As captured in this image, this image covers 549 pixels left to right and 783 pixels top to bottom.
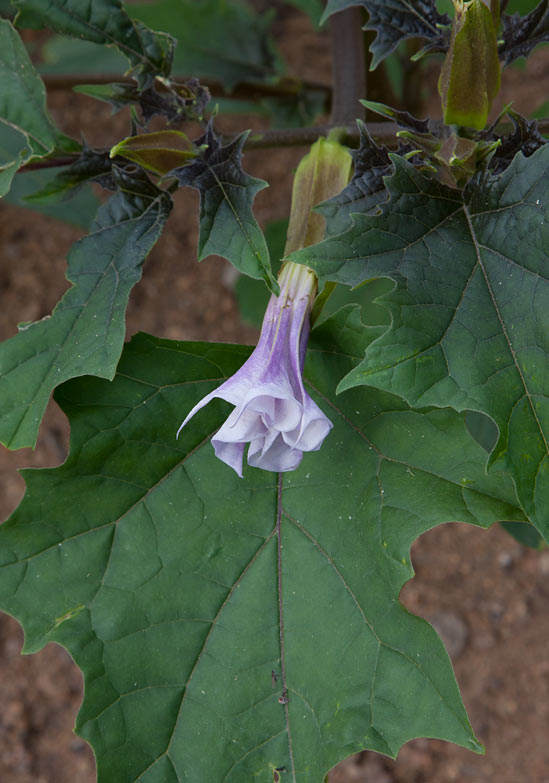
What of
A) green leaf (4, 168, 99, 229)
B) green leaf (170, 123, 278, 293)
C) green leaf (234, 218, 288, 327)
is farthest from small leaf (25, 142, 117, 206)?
green leaf (234, 218, 288, 327)

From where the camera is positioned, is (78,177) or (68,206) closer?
(78,177)

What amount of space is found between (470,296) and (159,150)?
15.5 inches

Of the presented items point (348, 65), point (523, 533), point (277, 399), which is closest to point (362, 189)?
point (277, 399)

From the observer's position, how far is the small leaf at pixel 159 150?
91 centimetres

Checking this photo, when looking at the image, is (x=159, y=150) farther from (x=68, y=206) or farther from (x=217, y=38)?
(x=217, y=38)

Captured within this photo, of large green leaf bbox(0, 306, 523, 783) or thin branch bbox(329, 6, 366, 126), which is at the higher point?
thin branch bbox(329, 6, 366, 126)

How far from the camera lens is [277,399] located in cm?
82

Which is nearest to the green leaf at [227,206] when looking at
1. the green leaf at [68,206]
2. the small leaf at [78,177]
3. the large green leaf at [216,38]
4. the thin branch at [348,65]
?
the small leaf at [78,177]

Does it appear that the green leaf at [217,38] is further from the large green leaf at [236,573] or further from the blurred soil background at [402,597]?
the large green leaf at [236,573]

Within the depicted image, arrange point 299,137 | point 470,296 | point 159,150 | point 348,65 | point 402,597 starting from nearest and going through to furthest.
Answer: point 470,296, point 159,150, point 299,137, point 348,65, point 402,597

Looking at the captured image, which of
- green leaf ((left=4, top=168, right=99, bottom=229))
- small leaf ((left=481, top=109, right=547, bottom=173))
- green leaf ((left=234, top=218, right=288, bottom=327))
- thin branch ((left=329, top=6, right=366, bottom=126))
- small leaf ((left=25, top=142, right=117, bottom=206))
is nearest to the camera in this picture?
small leaf ((left=481, top=109, right=547, bottom=173))

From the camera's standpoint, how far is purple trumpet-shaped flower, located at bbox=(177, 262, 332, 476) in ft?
2.59

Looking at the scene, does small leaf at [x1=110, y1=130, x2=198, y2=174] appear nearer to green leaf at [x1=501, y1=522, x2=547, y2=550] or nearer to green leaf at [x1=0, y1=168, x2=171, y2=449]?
green leaf at [x1=0, y1=168, x2=171, y2=449]

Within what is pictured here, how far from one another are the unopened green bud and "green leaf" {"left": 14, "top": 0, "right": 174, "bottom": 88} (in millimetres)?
360
